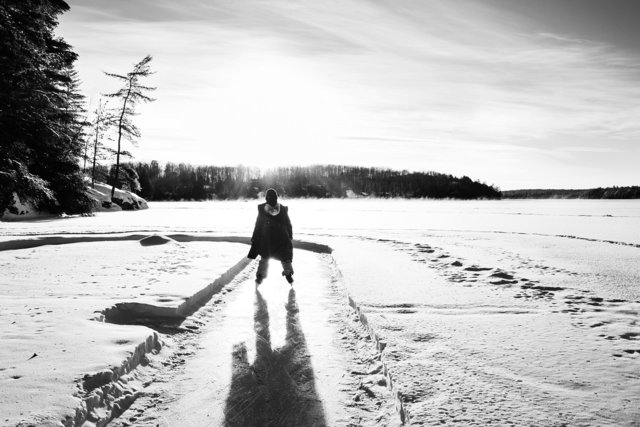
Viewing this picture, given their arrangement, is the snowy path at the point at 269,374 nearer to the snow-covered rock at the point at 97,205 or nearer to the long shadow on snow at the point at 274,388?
the long shadow on snow at the point at 274,388

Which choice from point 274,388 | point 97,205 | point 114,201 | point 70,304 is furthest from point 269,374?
point 114,201

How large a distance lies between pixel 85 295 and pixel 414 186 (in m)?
118

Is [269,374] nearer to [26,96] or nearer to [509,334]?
[509,334]

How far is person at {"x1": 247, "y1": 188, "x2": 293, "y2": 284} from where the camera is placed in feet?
25.3

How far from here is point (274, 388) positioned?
360cm

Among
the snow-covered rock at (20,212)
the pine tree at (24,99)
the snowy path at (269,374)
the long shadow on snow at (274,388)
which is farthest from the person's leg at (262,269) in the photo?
the snow-covered rock at (20,212)

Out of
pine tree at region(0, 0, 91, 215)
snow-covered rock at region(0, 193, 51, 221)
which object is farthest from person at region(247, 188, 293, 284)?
snow-covered rock at region(0, 193, 51, 221)

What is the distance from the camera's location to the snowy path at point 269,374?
3.13 m

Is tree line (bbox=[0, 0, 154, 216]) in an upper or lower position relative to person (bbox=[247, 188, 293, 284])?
upper

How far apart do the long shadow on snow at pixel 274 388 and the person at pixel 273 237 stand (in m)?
2.76

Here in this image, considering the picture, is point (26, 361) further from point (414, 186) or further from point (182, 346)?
point (414, 186)

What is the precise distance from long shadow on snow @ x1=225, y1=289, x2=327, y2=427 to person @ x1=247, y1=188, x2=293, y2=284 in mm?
2762

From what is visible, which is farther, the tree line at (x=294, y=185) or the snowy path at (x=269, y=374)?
the tree line at (x=294, y=185)

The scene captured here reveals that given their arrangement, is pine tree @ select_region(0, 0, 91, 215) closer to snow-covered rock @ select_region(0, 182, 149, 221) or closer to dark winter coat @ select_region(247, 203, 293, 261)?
snow-covered rock @ select_region(0, 182, 149, 221)
